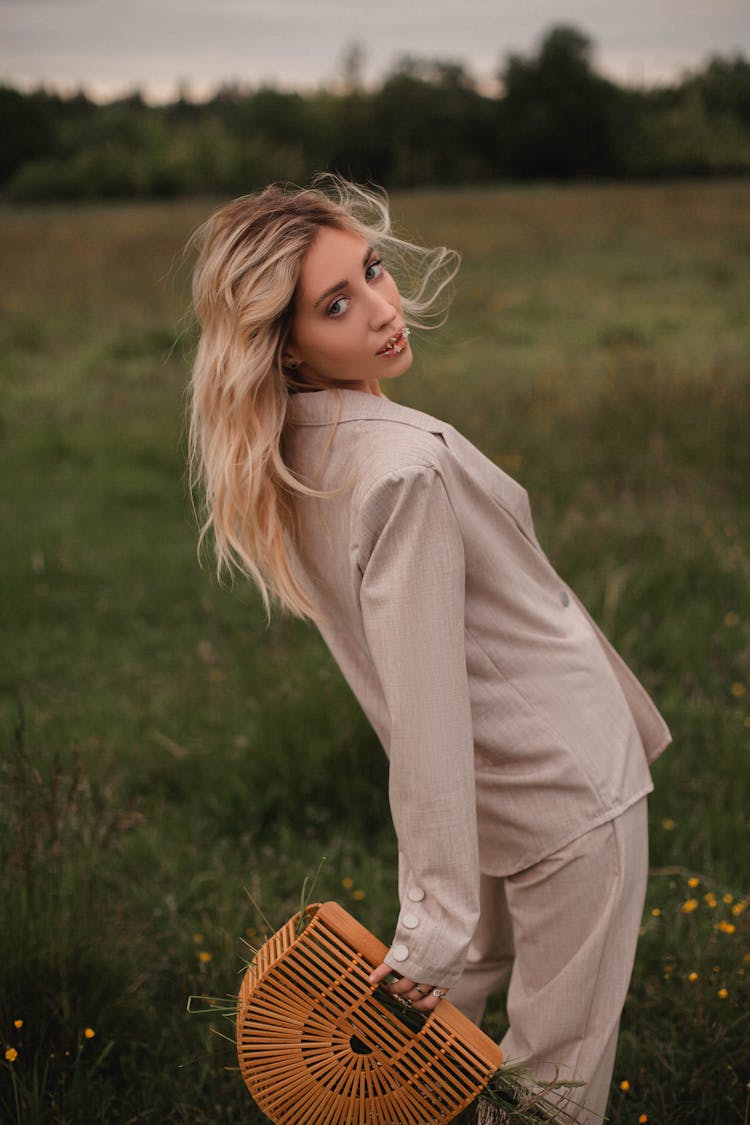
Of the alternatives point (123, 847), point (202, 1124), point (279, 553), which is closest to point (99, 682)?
point (123, 847)

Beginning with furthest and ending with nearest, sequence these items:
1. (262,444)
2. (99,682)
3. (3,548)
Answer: (3,548) → (99,682) → (262,444)

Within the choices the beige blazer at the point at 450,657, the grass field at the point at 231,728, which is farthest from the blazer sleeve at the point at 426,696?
the grass field at the point at 231,728

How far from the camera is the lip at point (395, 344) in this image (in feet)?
5.33

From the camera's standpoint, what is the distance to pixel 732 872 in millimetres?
2854

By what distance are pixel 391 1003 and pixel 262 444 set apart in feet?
2.97

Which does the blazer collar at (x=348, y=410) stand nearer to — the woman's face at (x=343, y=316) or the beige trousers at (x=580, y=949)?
the woman's face at (x=343, y=316)

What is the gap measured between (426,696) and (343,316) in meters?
0.65

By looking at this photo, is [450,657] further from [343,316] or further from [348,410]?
[343,316]

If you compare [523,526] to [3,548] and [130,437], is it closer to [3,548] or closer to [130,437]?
[3,548]

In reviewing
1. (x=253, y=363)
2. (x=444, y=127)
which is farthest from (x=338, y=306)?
(x=444, y=127)

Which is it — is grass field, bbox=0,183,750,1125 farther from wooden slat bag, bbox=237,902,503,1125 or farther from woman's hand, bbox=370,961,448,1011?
woman's hand, bbox=370,961,448,1011

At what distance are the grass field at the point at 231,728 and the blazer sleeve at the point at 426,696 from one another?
1.87 ft

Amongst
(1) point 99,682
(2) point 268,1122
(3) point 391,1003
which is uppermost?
(3) point 391,1003

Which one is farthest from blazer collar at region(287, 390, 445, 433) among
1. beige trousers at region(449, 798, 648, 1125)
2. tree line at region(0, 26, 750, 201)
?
tree line at region(0, 26, 750, 201)
